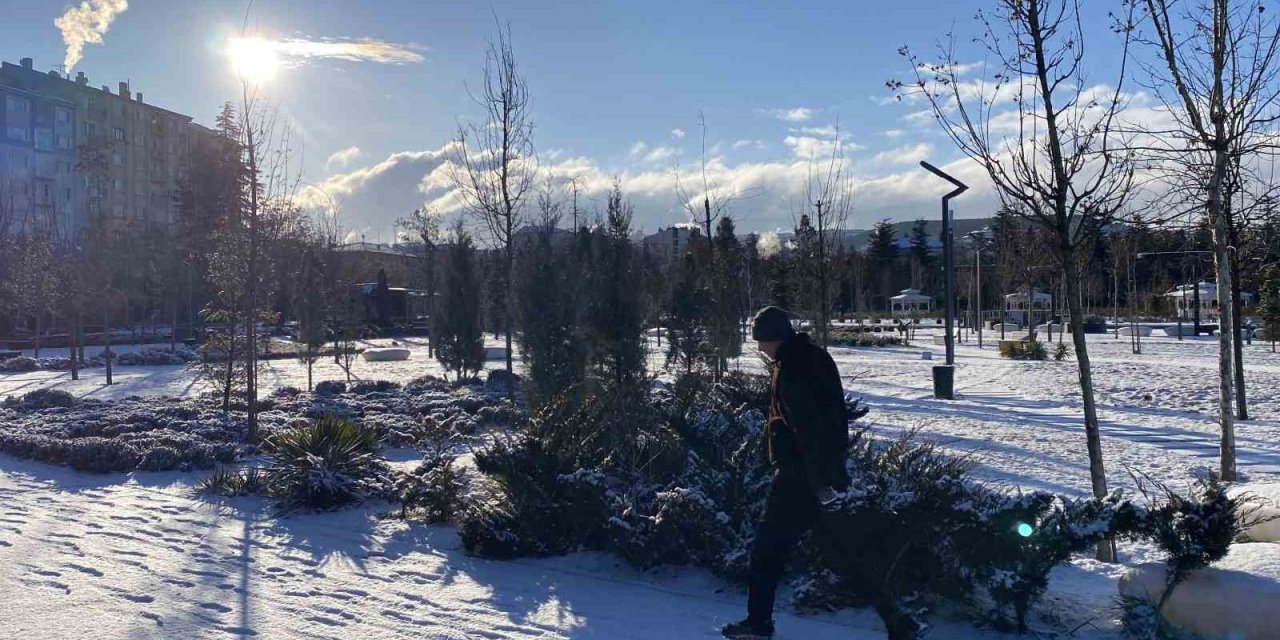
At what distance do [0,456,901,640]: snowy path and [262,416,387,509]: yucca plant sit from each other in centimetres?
27

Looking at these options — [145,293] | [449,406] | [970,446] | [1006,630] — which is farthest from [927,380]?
[145,293]

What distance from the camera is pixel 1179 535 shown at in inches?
163

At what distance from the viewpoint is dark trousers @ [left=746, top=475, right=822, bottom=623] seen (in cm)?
445

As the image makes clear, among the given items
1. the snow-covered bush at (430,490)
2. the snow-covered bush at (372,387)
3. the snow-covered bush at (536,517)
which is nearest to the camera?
the snow-covered bush at (536,517)

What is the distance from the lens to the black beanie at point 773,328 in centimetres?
455

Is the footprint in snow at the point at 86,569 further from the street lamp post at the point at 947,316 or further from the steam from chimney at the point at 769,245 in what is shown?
the steam from chimney at the point at 769,245

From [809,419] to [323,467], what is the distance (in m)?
5.04

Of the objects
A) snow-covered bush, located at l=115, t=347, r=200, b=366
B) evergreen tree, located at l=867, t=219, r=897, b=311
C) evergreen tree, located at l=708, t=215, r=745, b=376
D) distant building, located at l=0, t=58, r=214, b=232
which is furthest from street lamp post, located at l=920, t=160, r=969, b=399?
evergreen tree, located at l=867, t=219, r=897, b=311

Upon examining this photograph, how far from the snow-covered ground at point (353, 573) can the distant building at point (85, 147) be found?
48.8 m

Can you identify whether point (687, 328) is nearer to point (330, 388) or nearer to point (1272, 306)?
point (330, 388)

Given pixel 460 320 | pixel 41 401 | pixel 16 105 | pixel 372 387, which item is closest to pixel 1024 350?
pixel 460 320

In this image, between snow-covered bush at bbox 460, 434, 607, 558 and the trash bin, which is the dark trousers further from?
the trash bin

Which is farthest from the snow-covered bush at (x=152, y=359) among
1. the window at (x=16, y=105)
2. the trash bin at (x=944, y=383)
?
the window at (x=16, y=105)

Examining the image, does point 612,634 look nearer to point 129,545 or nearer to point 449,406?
point 129,545
